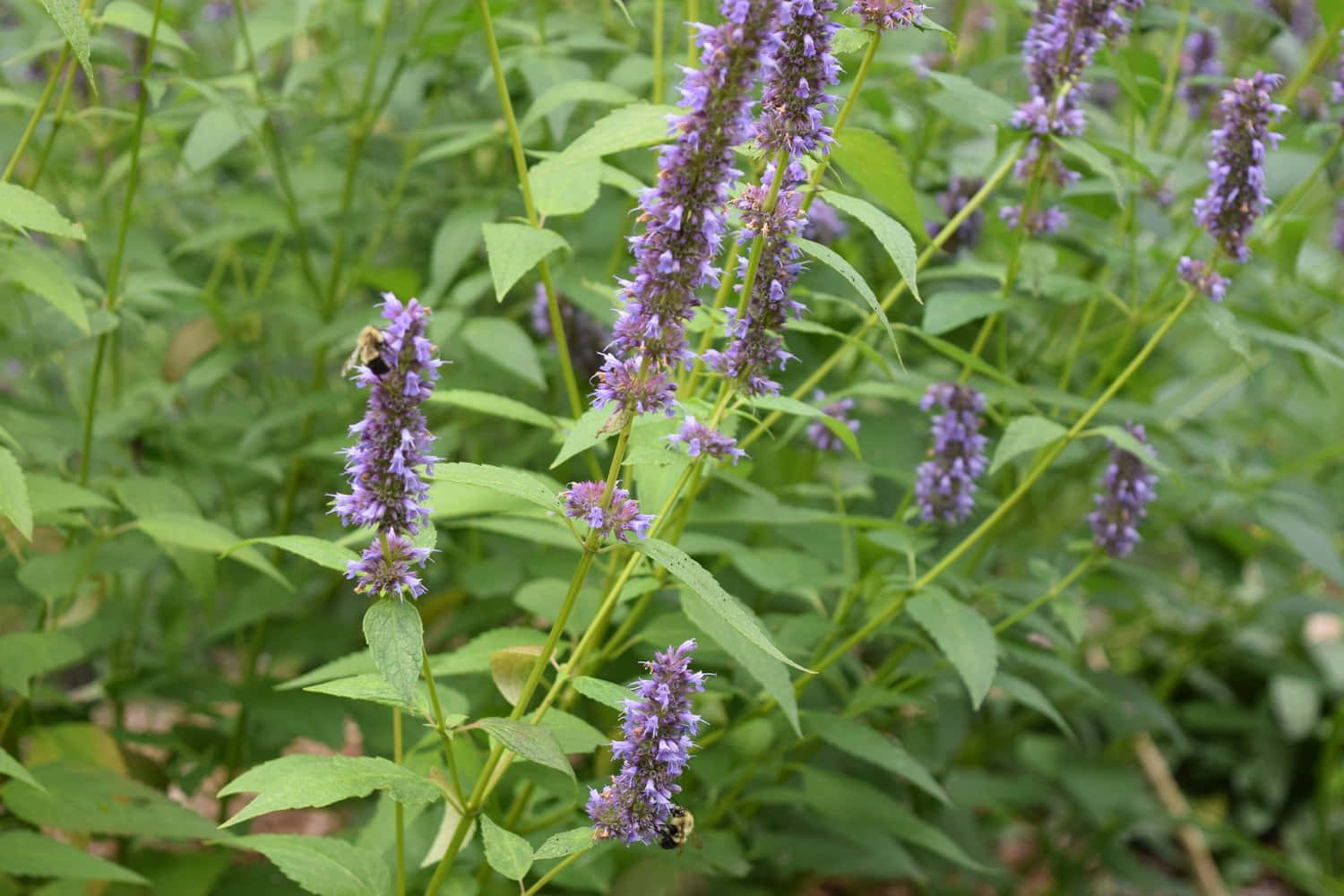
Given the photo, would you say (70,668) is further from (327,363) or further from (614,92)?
(614,92)

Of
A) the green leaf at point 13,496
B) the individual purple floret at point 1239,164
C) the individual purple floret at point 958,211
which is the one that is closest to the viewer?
the green leaf at point 13,496

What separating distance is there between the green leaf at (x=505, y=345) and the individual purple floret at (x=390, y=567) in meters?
1.43

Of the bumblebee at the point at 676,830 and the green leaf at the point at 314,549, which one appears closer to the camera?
the green leaf at the point at 314,549

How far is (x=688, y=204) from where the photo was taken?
1.83 metres

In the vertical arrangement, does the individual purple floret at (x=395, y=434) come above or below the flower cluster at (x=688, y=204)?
below

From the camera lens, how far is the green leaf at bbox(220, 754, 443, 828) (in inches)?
74.5

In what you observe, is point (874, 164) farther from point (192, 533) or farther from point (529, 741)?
point (192, 533)

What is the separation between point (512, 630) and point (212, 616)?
1.29 metres

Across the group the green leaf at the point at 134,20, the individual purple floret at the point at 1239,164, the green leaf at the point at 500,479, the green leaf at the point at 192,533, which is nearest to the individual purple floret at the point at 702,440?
the green leaf at the point at 500,479

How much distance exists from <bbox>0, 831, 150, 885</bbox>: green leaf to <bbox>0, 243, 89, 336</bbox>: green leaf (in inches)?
42.7

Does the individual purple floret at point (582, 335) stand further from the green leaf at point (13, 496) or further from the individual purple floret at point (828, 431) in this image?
the green leaf at point (13, 496)

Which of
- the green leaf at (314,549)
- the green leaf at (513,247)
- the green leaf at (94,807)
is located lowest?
the green leaf at (94,807)

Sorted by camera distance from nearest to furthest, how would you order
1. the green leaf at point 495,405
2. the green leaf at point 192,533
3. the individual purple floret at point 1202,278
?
the green leaf at point 495,405 < the green leaf at point 192,533 < the individual purple floret at point 1202,278

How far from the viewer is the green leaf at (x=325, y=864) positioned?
86.4 inches
